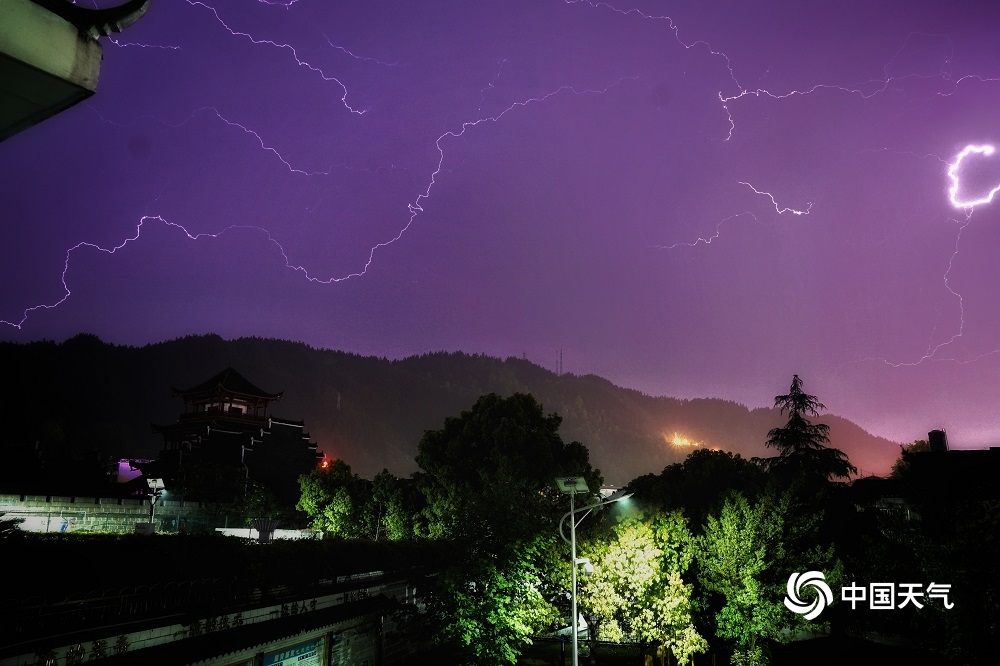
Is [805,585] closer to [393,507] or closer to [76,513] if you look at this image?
[393,507]

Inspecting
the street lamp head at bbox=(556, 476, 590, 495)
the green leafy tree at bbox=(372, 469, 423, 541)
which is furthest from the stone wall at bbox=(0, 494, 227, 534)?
the street lamp head at bbox=(556, 476, 590, 495)

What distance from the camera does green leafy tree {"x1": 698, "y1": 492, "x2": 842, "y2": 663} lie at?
2370 cm

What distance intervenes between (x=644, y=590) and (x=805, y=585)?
6.42 meters

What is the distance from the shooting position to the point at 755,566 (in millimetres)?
24156

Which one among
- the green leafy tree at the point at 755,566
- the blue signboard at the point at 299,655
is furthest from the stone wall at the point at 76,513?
the green leafy tree at the point at 755,566

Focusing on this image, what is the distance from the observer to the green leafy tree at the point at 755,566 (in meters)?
23.7

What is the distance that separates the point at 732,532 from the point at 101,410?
15617cm

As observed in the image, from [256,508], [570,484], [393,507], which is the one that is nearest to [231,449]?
[256,508]

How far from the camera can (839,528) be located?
32406 millimetres

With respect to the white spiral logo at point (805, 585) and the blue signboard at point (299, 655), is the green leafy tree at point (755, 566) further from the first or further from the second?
the blue signboard at point (299, 655)

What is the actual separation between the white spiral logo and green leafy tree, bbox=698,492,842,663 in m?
0.26

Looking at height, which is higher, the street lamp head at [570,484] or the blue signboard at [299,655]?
the street lamp head at [570,484]

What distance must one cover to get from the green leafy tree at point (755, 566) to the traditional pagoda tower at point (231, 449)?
33.1 meters

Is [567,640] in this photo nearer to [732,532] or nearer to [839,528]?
[732,532]
